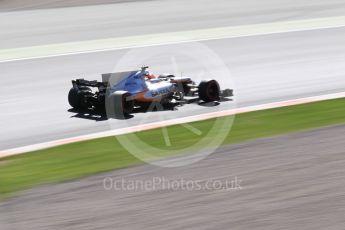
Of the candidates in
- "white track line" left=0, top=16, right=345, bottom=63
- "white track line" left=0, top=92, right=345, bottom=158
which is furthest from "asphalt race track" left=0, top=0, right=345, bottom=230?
"white track line" left=0, top=16, right=345, bottom=63

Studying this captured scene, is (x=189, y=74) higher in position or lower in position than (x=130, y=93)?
higher

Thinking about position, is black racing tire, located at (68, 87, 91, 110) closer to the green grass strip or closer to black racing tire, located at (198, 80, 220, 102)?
the green grass strip

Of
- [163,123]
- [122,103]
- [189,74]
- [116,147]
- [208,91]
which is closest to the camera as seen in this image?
[116,147]

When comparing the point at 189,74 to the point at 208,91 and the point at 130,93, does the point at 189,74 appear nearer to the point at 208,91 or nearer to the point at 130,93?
the point at 208,91

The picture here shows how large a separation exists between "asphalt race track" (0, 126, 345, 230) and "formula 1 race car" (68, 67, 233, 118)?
240cm

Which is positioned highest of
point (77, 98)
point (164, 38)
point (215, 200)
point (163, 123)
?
point (164, 38)

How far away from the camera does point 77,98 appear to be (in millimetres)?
10367

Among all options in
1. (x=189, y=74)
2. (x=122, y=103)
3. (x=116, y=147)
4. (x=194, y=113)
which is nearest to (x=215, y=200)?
(x=116, y=147)

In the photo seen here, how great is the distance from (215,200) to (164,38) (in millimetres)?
10844

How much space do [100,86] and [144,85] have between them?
1.93ft

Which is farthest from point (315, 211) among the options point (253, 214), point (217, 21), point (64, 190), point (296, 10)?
point (296, 10)

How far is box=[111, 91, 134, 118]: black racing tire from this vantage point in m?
9.94

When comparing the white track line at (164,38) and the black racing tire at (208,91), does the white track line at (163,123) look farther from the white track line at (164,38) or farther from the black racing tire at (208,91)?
the white track line at (164,38)

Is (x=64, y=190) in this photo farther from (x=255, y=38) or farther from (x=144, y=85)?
(x=255, y=38)
